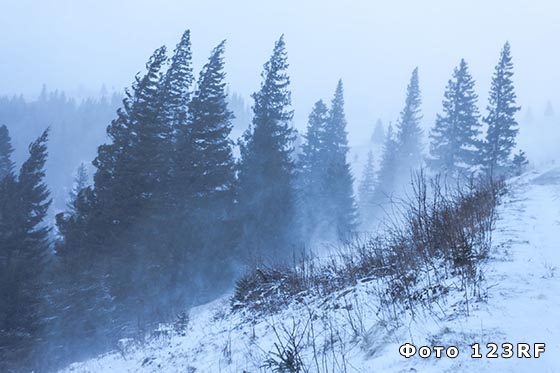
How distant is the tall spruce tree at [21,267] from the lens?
661 inches

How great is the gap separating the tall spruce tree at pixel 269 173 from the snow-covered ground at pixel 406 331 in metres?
17.0

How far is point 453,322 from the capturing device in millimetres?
3215

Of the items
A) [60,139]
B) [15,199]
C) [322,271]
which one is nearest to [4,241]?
[15,199]

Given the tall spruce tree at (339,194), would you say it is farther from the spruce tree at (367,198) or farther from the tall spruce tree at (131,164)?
the tall spruce tree at (131,164)

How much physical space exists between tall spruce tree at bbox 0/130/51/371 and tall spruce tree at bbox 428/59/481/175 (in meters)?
32.3

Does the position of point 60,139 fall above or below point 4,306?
above

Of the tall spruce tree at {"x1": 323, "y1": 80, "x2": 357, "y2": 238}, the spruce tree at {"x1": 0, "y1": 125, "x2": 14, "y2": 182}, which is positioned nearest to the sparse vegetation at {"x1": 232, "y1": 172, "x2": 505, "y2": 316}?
the tall spruce tree at {"x1": 323, "y1": 80, "x2": 357, "y2": 238}

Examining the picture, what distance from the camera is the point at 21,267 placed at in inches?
706

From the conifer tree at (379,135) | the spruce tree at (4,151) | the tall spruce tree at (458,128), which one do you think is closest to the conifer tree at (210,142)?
the spruce tree at (4,151)

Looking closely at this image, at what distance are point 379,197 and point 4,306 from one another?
1319 inches

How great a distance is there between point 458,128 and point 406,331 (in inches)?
1529

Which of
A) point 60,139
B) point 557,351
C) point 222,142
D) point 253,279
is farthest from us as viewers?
point 60,139

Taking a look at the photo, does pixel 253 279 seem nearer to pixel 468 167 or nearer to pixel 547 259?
pixel 547 259

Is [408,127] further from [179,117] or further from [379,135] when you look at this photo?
[379,135]
